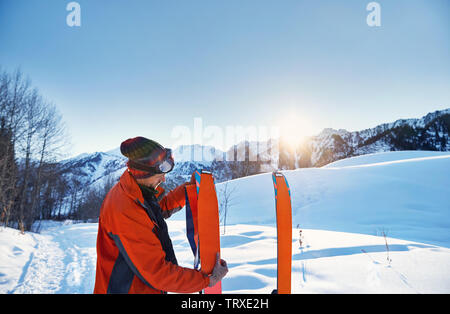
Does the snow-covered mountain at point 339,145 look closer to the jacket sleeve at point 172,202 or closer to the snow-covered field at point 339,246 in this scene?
the snow-covered field at point 339,246

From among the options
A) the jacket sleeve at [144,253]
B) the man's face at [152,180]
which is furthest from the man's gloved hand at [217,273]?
the man's face at [152,180]

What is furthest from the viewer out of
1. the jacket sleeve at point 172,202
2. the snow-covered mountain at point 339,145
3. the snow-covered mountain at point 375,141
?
the snow-covered mountain at point 339,145

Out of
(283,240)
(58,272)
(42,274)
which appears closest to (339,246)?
(283,240)

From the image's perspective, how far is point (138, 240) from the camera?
1228mm

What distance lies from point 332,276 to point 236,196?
11.7 m

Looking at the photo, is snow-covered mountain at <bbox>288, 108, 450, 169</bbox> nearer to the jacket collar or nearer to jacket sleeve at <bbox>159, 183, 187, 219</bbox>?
jacket sleeve at <bbox>159, 183, 187, 219</bbox>

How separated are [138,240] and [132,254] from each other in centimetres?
8

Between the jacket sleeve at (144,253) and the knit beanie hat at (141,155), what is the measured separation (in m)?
0.37

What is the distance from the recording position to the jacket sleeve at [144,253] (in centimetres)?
122

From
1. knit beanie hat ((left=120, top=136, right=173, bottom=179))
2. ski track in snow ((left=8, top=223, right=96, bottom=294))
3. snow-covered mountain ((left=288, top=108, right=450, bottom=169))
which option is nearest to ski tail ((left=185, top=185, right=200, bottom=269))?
knit beanie hat ((left=120, top=136, right=173, bottom=179))

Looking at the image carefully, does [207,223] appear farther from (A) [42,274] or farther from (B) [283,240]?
(A) [42,274]

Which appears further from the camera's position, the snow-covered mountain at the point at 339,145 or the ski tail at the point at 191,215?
the snow-covered mountain at the point at 339,145

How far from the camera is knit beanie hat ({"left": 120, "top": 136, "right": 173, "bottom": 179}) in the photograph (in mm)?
1540
